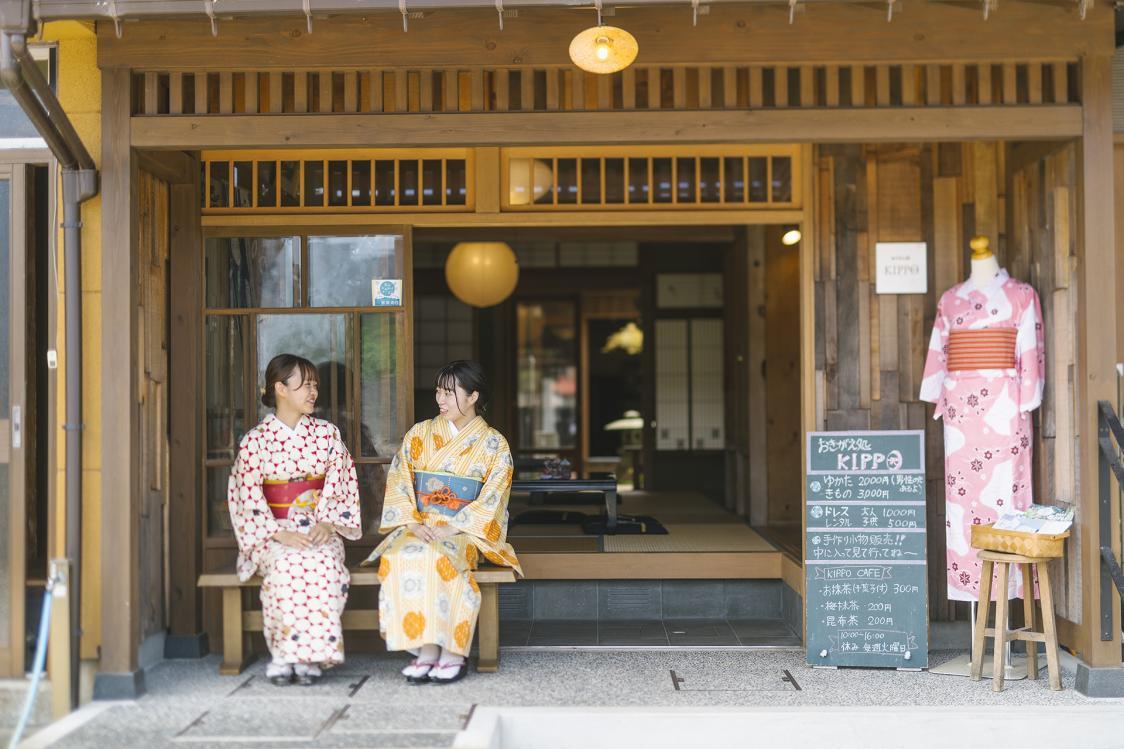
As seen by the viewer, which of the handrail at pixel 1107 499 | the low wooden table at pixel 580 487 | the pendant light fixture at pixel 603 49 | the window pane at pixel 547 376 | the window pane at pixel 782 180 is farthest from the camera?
the window pane at pixel 547 376

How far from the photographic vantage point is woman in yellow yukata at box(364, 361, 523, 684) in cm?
454

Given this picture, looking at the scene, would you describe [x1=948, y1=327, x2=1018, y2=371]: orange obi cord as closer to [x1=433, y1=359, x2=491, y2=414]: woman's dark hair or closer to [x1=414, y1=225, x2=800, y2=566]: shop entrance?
[x1=414, y1=225, x2=800, y2=566]: shop entrance

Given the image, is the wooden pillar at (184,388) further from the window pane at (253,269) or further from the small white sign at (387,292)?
the small white sign at (387,292)

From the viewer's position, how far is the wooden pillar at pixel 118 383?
4.34 meters

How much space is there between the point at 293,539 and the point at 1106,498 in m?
3.50

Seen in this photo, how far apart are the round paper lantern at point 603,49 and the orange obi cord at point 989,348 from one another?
208cm

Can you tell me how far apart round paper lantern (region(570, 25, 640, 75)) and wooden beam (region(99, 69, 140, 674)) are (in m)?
1.99

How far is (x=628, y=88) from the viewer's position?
4.45m

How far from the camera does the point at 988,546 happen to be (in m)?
4.53

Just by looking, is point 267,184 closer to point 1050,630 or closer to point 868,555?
point 868,555

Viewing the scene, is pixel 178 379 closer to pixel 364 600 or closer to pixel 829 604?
pixel 364 600

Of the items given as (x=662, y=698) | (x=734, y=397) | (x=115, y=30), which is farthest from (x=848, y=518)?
(x=734, y=397)

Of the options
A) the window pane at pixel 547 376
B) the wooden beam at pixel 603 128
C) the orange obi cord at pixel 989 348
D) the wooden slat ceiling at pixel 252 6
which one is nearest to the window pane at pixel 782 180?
the wooden beam at pixel 603 128

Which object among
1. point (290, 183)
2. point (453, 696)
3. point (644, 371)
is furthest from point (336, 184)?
point (644, 371)
